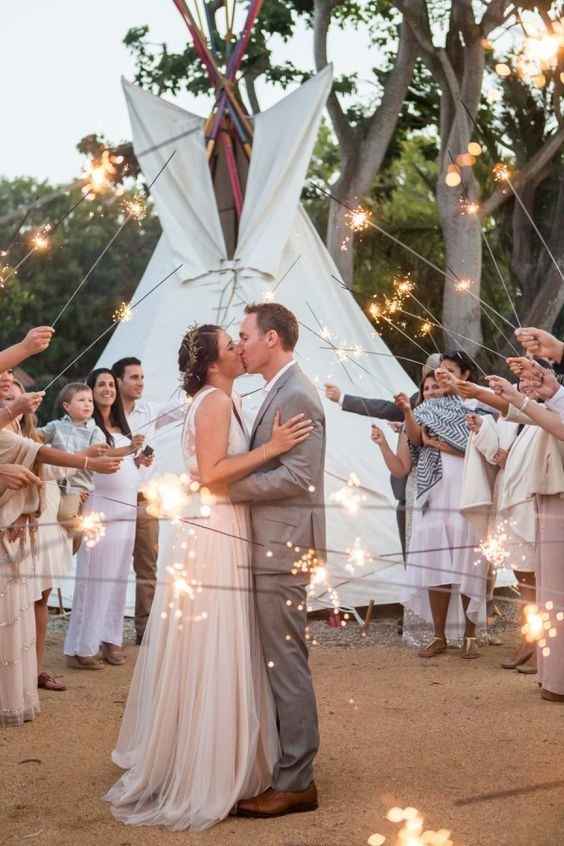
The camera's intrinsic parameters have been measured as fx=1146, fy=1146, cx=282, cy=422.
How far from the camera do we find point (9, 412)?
4094 millimetres

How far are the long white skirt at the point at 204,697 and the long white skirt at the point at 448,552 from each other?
265cm

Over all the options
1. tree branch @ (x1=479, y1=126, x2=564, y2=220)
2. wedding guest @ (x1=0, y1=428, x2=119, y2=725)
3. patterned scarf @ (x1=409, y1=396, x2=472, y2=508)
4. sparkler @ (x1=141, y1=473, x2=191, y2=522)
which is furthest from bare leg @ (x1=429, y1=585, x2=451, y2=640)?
tree branch @ (x1=479, y1=126, x2=564, y2=220)

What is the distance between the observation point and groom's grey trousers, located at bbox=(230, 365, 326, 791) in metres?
3.38

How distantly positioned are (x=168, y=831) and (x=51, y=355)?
67.2 feet

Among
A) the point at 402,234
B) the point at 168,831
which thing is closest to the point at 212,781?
the point at 168,831

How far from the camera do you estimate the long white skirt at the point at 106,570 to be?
19.0ft

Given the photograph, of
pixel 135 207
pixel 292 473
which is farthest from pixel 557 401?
pixel 135 207

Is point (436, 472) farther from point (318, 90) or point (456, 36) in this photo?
point (456, 36)

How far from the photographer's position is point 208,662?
134 inches

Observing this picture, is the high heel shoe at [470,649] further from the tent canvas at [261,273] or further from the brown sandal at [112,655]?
the tent canvas at [261,273]

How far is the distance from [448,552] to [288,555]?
295cm

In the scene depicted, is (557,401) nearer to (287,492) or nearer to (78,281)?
(287,492)

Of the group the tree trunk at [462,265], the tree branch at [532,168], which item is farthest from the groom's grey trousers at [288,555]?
the tree branch at [532,168]

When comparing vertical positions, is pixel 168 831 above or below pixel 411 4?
below
